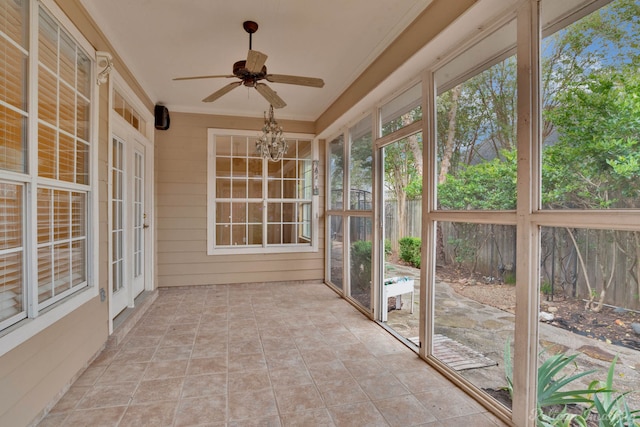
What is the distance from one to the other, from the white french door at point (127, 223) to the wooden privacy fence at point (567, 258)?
311 centimetres

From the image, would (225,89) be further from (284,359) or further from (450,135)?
(284,359)

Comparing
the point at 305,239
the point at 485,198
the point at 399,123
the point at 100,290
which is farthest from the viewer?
the point at 305,239

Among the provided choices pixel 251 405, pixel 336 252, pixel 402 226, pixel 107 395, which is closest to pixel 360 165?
pixel 402 226

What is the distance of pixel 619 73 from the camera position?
4.59ft

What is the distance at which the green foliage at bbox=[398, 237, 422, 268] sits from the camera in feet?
10.9

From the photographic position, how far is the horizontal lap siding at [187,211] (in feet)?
→ 16.2

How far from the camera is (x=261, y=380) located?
2.37 m

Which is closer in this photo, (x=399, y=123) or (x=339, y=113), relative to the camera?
(x=399, y=123)

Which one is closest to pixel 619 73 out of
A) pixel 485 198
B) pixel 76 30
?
pixel 485 198

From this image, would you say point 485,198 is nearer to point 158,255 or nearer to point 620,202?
point 620,202

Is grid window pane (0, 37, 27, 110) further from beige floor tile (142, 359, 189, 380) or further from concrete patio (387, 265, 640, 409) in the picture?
concrete patio (387, 265, 640, 409)

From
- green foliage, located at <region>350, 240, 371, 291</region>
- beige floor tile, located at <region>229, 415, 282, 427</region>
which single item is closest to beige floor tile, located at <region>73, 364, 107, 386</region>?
beige floor tile, located at <region>229, 415, 282, 427</region>

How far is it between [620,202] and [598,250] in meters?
0.24

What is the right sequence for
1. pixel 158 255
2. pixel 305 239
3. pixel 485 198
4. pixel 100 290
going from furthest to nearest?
pixel 305 239 < pixel 158 255 < pixel 100 290 < pixel 485 198
